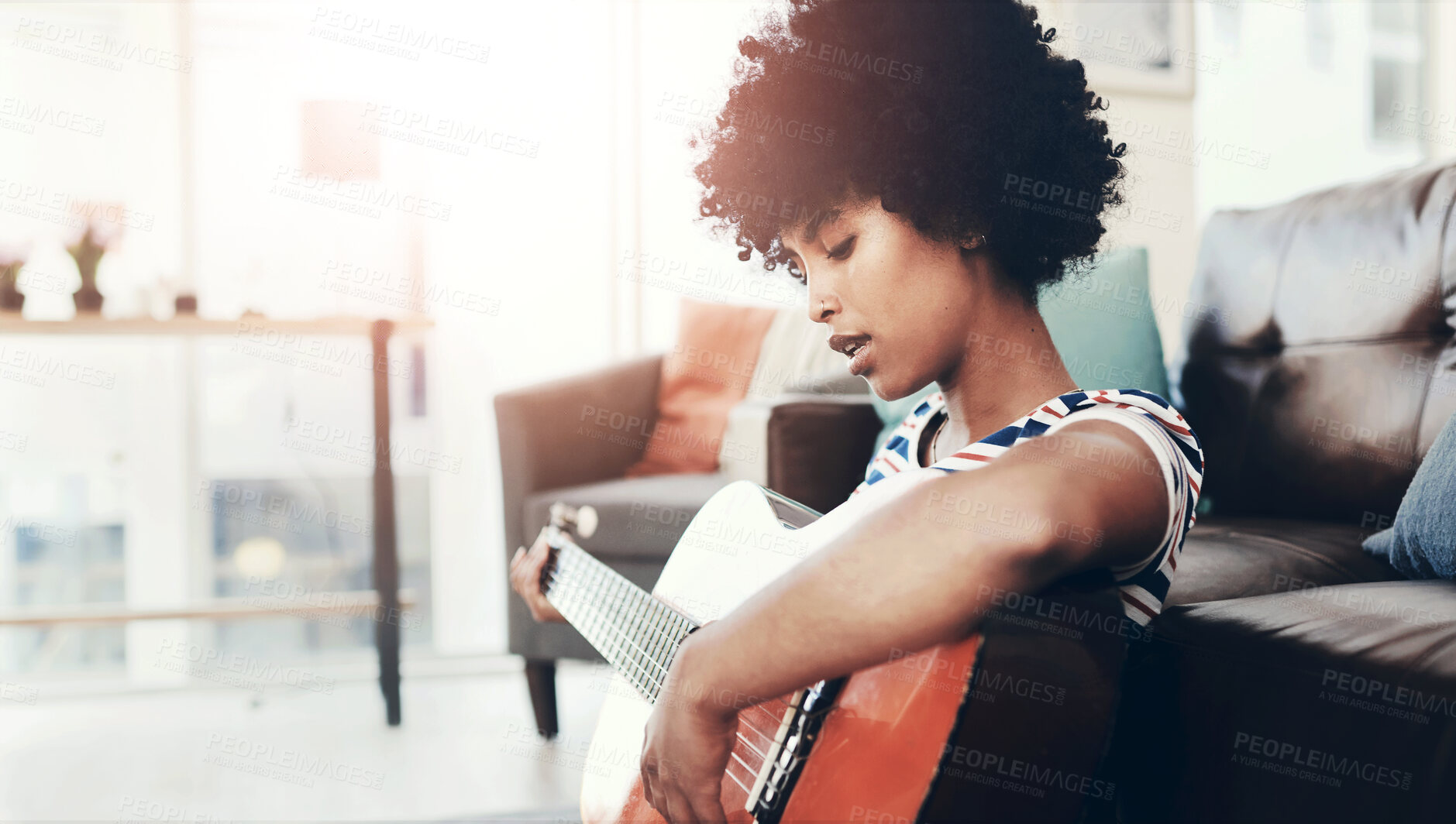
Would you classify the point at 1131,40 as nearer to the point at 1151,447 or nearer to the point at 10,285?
the point at 1151,447

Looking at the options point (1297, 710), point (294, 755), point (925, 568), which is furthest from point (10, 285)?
point (1297, 710)

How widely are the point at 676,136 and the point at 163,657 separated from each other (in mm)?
1946

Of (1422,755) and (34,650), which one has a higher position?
(1422,755)

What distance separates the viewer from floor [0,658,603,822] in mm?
1475

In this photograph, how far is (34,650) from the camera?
7.27ft

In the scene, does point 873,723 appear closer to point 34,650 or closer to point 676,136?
point 676,136

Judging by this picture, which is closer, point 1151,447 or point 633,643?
point 1151,447

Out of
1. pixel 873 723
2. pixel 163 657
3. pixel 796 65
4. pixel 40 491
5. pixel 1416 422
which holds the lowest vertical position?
pixel 163 657

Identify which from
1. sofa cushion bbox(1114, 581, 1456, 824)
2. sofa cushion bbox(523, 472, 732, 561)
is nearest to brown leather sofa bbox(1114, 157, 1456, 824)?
sofa cushion bbox(1114, 581, 1456, 824)

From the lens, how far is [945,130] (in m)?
0.75

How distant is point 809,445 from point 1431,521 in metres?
0.75

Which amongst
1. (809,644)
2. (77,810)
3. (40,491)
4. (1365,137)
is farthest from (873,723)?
(1365,137)

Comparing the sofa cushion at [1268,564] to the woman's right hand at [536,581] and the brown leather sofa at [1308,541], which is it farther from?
the woman's right hand at [536,581]

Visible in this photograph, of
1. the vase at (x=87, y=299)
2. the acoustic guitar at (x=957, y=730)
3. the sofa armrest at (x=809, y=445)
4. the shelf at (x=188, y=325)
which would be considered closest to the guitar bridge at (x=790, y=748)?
the acoustic guitar at (x=957, y=730)
